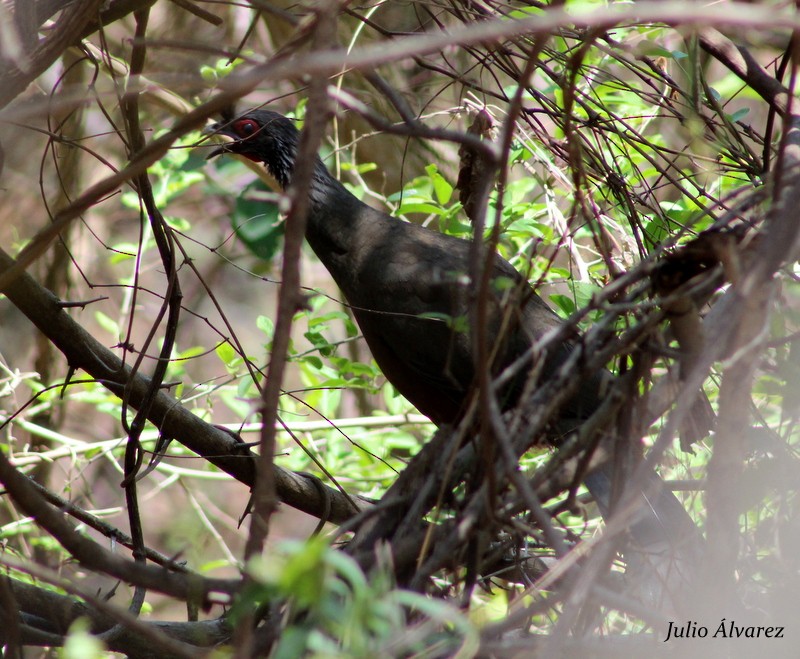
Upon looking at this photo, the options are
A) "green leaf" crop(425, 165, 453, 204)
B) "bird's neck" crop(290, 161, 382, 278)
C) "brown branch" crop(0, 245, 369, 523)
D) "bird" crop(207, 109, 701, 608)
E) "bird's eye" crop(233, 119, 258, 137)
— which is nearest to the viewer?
"brown branch" crop(0, 245, 369, 523)

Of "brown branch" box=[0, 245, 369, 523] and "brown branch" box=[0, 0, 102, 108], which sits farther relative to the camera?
"brown branch" box=[0, 245, 369, 523]

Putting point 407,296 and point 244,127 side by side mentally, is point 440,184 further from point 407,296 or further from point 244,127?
point 244,127

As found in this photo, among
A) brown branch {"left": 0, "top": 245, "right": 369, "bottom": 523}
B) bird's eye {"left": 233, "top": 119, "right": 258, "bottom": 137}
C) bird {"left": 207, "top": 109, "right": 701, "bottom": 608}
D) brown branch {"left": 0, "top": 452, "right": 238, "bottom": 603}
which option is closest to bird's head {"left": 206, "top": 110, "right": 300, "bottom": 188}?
bird's eye {"left": 233, "top": 119, "right": 258, "bottom": 137}

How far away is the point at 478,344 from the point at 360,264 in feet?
7.73

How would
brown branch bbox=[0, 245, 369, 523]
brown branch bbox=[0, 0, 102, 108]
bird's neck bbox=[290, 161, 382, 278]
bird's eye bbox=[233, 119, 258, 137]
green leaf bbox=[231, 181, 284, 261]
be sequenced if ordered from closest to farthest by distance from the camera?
1. brown branch bbox=[0, 0, 102, 108]
2. brown branch bbox=[0, 245, 369, 523]
3. bird's neck bbox=[290, 161, 382, 278]
4. bird's eye bbox=[233, 119, 258, 137]
5. green leaf bbox=[231, 181, 284, 261]

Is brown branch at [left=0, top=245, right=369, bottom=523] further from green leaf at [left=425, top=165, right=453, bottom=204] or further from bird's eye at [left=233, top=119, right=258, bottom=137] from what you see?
bird's eye at [left=233, top=119, right=258, bottom=137]

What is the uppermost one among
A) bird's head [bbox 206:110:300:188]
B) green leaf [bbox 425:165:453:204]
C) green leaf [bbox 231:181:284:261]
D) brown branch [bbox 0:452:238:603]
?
green leaf [bbox 231:181:284:261]

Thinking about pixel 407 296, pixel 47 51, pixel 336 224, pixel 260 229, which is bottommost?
pixel 47 51

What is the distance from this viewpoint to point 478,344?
143 centimetres

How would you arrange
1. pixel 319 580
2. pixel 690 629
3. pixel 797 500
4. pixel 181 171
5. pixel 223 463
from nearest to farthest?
1. pixel 319 580
2. pixel 690 629
3. pixel 797 500
4. pixel 223 463
5. pixel 181 171

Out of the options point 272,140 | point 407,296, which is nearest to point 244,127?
point 272,140

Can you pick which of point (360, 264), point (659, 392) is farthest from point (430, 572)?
point (360, 264)

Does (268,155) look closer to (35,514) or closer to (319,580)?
(35,514)

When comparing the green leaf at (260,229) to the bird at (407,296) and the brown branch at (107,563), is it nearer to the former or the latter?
the bird at (407,296)
